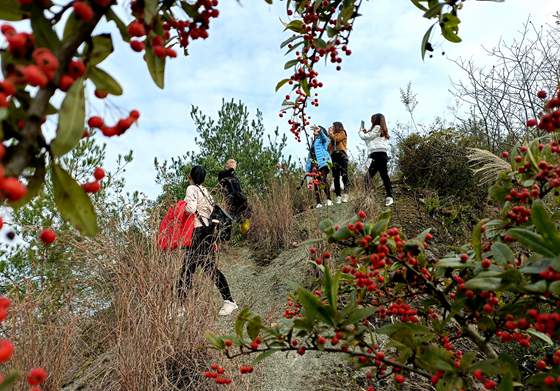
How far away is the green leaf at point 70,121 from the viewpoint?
1.61ft

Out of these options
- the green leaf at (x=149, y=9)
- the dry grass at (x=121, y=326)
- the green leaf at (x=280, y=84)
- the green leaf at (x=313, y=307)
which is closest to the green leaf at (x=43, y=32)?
the green leaf at (x=149, y=9)

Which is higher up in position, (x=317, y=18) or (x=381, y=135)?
(x=381, y=135)

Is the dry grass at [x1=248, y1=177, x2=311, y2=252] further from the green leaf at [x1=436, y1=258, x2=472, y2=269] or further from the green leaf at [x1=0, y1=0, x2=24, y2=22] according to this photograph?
the green leaf at [x1=0, y1=0, x2=24, y2=22]

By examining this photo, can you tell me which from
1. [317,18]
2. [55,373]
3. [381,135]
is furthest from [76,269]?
[381,135]

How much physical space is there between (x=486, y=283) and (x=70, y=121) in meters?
0.83

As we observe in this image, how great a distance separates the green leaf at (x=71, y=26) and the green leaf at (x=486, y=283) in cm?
84

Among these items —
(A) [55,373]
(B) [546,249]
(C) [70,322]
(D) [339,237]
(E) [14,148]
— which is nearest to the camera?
(E) [14,148]

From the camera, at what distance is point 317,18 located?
1.50m

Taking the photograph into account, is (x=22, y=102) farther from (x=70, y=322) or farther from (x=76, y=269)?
(x=76, y=269)

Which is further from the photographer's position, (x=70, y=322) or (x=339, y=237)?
(x=70, y=322)

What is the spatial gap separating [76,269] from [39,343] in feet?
2.72

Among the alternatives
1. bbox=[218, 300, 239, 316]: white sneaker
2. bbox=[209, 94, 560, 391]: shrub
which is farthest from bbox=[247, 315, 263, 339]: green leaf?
bbox=[218, 300, 239, 316]: white sneaker

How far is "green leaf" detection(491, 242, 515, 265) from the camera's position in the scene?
982 millimetres

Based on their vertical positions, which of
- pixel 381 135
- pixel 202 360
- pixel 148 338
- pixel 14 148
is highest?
pixel 381 135
